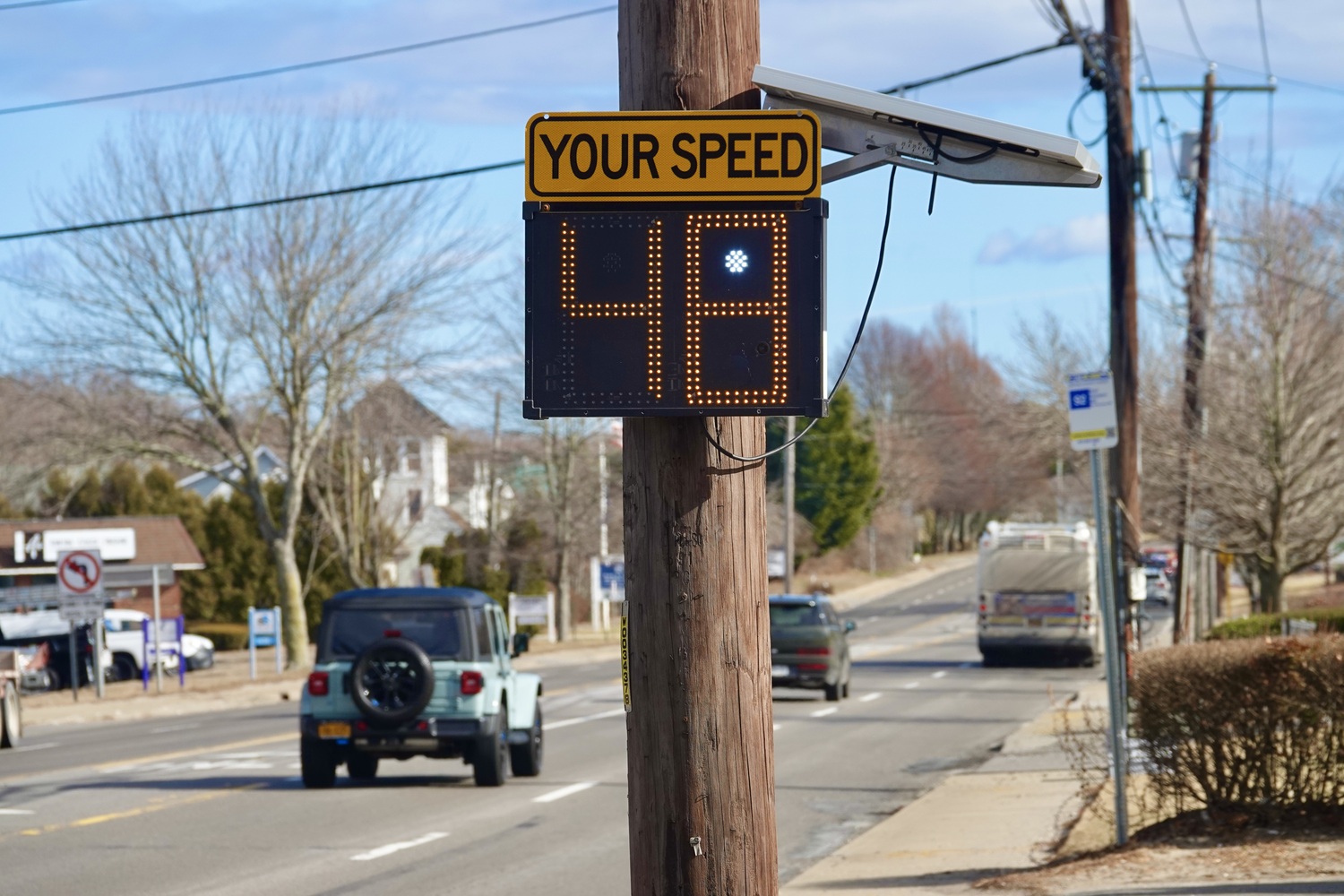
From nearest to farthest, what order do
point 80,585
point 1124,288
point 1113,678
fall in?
point 1113,678
point 1124,288
point 80,585

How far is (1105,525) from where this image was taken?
31.7 feet

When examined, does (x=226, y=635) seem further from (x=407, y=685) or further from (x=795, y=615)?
(x=407, y=685)

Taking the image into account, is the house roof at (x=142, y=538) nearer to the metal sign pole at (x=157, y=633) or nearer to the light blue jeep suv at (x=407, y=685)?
the metal sign pole at (x=157, y=633)

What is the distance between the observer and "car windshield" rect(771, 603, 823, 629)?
26.1 m

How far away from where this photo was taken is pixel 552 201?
4.64 meters

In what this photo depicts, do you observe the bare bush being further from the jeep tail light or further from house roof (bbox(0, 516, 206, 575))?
house roof (bbox(0, 516, 206, 575))

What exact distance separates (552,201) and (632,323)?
424 mm

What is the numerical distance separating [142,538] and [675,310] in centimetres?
4920

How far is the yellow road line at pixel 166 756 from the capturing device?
16766 millimetres

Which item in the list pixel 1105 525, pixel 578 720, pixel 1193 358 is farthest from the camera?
pixel 1193 358

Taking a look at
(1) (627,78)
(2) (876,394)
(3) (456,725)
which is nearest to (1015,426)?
(3) (456,725)

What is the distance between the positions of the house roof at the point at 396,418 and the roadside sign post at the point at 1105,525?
128 feet

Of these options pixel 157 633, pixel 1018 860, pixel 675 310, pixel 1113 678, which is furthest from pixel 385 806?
pixel 157 633

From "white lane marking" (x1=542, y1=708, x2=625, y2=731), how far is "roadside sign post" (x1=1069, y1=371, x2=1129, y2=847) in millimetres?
12944
